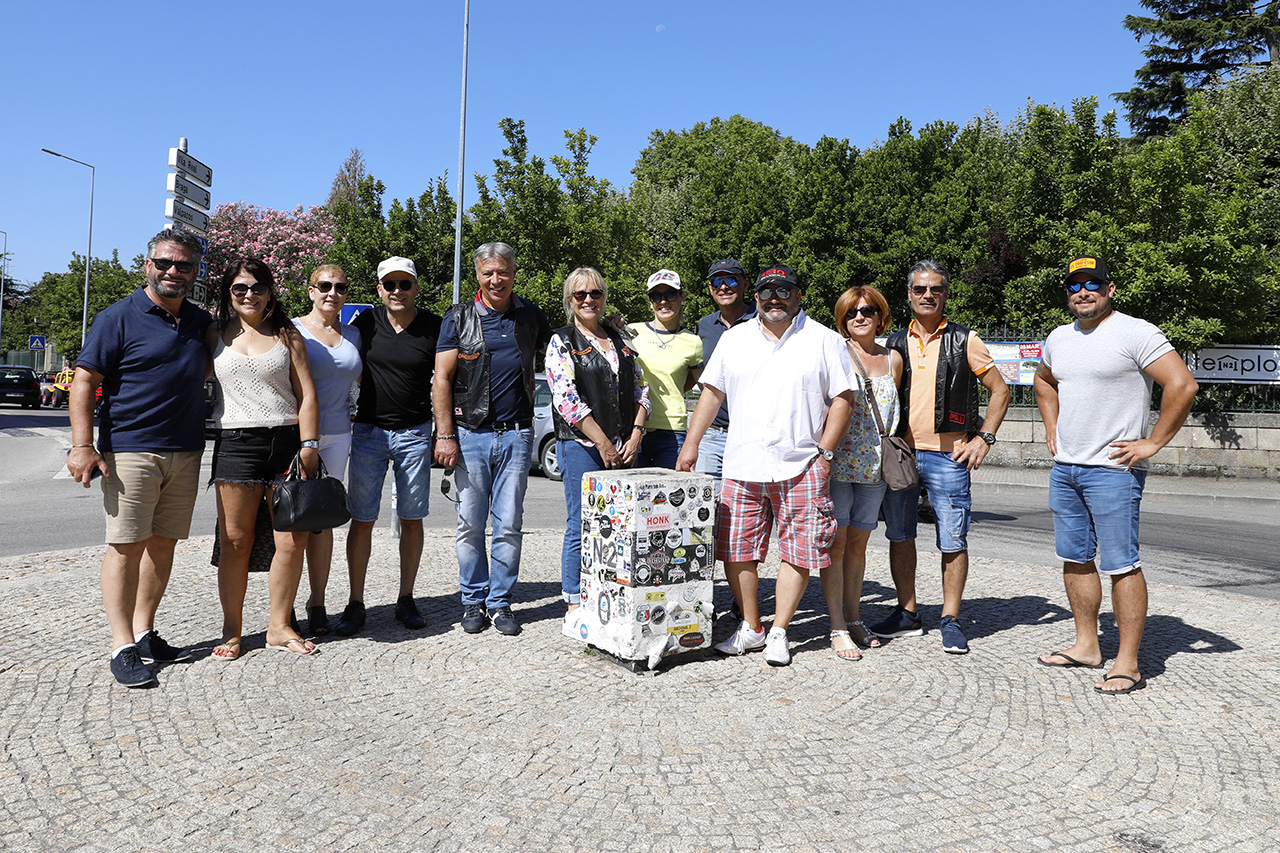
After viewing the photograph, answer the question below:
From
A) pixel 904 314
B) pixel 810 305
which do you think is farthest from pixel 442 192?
pixel 904 314

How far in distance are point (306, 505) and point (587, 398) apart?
1550 mm

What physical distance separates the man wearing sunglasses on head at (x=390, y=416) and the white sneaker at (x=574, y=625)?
90 centimetres

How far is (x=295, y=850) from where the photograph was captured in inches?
108

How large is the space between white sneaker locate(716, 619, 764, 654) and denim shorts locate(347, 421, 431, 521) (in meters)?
1.90

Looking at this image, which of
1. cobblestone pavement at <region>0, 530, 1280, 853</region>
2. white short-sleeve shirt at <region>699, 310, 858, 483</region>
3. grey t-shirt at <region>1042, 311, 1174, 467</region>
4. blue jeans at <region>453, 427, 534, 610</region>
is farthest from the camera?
blue jeans at <region>453, 427, 534, 610</region>

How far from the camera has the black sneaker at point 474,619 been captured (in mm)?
5176

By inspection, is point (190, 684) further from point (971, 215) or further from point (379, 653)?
point (971, 215)

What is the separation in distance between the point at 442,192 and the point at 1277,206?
20.3 metres

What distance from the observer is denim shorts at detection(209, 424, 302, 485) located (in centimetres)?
451

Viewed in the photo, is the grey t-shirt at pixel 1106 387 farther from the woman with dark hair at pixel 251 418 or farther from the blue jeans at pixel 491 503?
the woman with dark hair at pixel 251 418

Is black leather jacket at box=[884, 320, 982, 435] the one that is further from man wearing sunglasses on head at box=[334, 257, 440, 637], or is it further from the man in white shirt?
man wearing sunglasses on head at box=[334, 257, 440, 637]

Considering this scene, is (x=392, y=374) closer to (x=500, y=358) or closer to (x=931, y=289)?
(x=500, y=358)

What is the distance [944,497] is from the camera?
5047mm

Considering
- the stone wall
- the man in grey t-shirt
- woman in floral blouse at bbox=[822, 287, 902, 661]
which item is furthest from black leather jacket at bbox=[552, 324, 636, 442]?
the stone wall
